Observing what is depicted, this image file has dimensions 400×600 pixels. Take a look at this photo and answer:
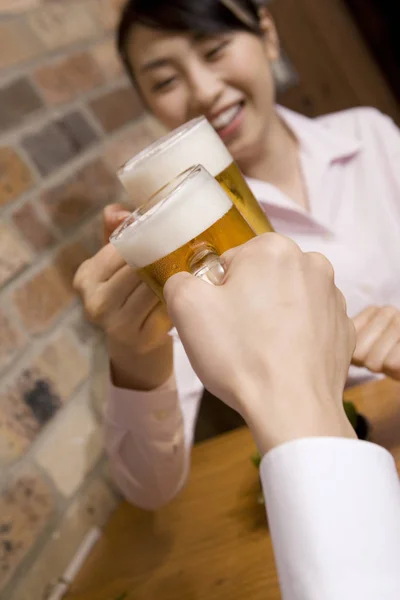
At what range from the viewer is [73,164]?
48.5 inches

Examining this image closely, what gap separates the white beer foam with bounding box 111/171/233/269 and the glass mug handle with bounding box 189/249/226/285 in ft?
0.07

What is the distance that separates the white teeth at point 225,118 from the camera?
1.14m

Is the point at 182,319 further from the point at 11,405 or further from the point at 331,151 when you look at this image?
the point at 331,151

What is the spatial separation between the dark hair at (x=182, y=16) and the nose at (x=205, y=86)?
0.25ft

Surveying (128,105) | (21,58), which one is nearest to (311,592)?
(21,58)

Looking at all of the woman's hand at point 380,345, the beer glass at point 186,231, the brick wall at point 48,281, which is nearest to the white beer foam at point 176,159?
the beer glass at point 186,231

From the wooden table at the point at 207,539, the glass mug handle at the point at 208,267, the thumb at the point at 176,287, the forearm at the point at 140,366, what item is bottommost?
the wooden table at the point at 207,539

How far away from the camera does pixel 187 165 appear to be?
62 centimetres

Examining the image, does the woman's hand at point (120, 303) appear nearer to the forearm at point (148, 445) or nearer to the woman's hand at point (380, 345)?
the forearm at point (148, 445)

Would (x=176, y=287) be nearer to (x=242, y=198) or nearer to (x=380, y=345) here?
(x=242, y=198)

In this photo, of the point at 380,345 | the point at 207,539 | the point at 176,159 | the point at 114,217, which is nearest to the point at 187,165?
the point at 176,159

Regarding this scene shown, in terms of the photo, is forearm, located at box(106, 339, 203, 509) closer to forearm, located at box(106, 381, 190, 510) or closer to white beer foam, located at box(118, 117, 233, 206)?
forearm, located at box(106, 381, 190, 510)

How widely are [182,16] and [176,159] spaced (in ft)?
1.85

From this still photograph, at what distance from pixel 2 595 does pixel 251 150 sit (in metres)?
1.01
